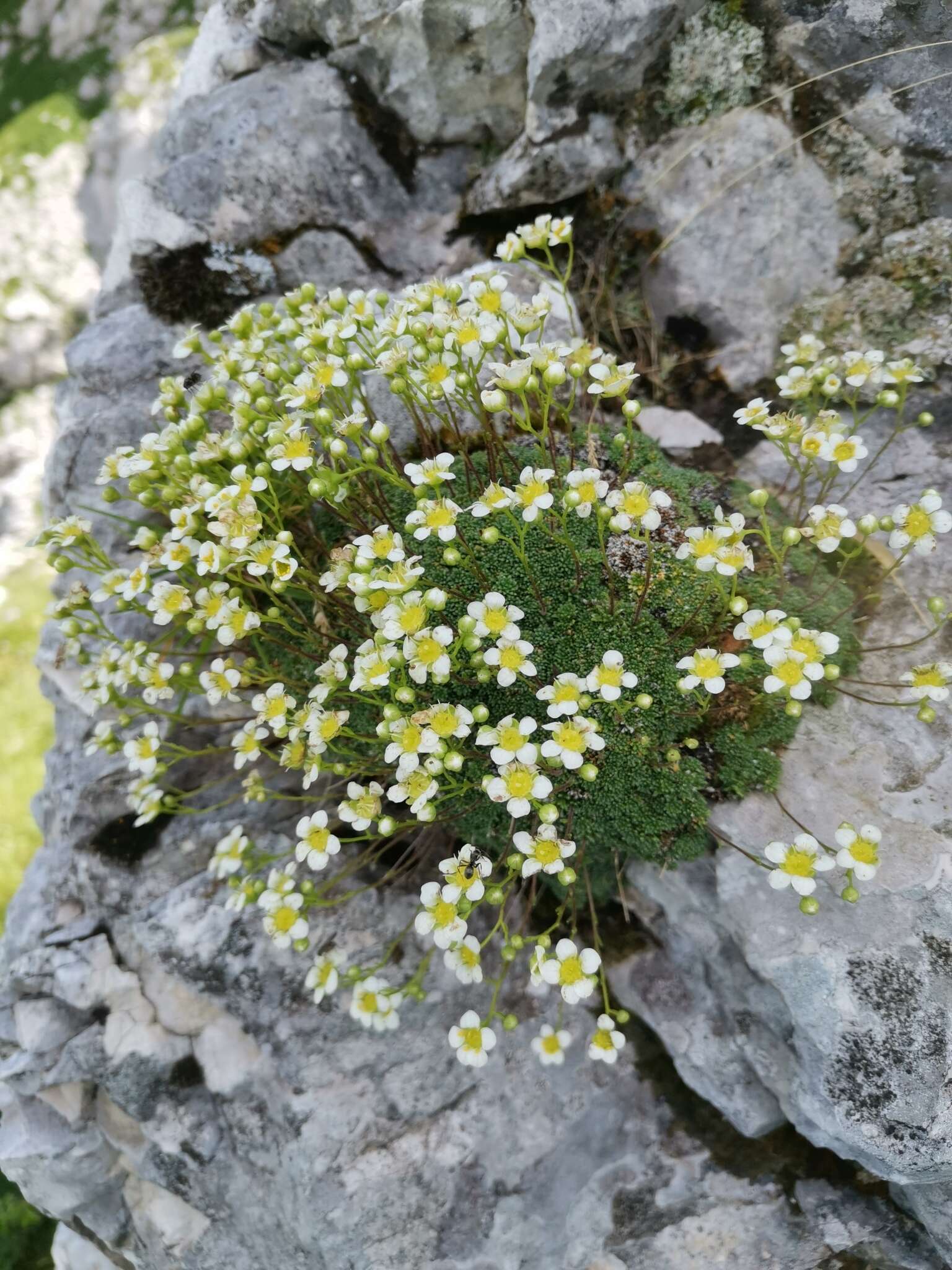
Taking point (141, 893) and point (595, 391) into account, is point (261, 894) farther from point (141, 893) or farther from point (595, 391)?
point (595, 391)

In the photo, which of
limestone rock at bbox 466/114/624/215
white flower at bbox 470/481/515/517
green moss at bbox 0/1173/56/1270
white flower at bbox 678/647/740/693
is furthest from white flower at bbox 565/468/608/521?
green moss at bbox 0/1173/56/1270

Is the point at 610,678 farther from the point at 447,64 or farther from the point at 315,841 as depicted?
the point at 447,64

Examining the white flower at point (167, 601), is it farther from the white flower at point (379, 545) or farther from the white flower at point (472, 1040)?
the white flower at point (472, 1040)

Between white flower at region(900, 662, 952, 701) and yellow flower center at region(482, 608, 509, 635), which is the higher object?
yellow flower center at region(482, 608, 509, 635)

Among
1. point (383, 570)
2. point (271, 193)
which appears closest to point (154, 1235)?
point (383, 570)

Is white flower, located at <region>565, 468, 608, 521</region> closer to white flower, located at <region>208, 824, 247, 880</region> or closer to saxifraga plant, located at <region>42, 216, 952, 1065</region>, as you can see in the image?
saxifraga plant, located at <region>42, 216, 952, 1065</region>

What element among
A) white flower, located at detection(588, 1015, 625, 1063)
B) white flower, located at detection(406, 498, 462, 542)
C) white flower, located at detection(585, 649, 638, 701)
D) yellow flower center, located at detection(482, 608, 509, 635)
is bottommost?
white flower, located at detection(588, 1015, 625, 1063)
